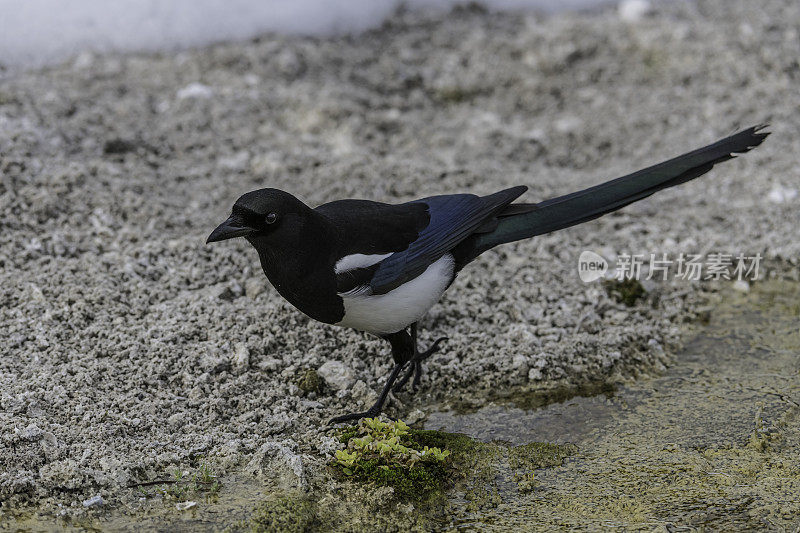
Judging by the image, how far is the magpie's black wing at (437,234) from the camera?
3223mm

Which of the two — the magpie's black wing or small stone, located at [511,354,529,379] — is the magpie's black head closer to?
the magpie's black wing

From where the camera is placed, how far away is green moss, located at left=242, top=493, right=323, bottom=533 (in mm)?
2572

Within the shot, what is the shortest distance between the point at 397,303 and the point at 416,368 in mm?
393

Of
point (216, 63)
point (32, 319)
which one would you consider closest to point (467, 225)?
point (32, 319)

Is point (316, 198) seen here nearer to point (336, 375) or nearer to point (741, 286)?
point (336, 375)

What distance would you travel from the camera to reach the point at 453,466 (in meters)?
2.93

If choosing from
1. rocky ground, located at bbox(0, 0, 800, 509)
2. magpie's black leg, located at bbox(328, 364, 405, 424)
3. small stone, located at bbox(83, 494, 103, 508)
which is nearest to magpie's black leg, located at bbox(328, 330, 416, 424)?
magpie's black leg, located at bbox(328, 364, 405, 424)

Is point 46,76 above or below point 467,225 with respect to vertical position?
above

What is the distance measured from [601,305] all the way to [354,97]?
2.48 meters

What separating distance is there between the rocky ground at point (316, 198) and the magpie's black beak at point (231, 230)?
635mm

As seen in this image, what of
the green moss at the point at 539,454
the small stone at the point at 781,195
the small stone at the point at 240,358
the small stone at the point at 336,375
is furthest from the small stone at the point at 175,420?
the small stone at the point at 781,195

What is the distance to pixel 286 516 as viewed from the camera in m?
2.62

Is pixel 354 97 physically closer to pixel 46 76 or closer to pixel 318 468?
pixel 46 76

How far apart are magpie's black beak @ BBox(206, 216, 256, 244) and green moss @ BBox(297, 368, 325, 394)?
2.24ft
